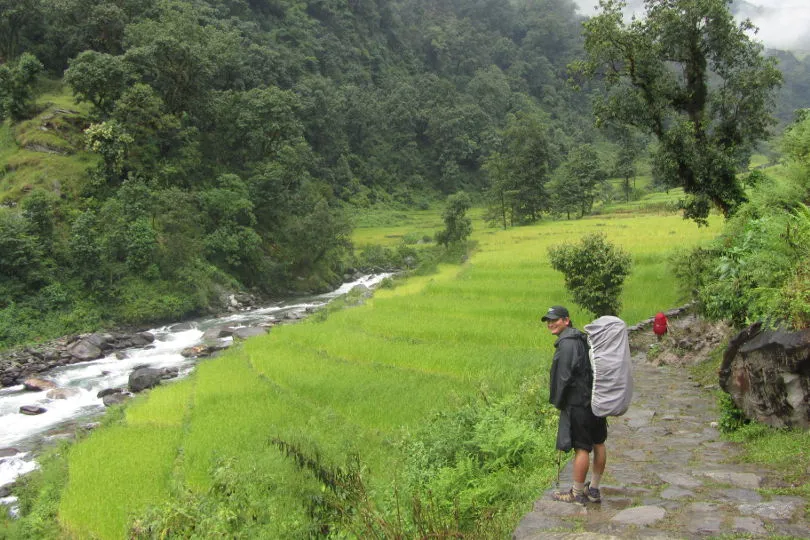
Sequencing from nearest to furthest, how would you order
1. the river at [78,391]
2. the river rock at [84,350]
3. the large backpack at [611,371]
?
the large backpack at [611,371]
the river at [78,391]
the river rock at [84,350]

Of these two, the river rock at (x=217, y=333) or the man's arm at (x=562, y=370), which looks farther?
the river rock at (x=217, y=333)

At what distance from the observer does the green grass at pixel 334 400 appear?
7.18 m

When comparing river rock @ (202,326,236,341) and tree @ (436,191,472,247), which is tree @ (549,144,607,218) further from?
river rock @ (202,326,236,341)

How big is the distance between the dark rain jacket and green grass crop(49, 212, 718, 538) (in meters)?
0.98

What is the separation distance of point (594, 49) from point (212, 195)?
73.8 ft

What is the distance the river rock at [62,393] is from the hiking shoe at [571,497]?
14.6m

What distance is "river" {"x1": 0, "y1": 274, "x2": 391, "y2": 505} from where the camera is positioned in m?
11.5

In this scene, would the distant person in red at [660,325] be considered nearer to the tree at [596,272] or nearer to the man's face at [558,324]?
the tree at [596,272]

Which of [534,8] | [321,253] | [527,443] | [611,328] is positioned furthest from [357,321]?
[534,8]

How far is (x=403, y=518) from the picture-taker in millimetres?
Result: 5148

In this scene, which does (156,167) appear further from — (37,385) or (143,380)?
(143,380)

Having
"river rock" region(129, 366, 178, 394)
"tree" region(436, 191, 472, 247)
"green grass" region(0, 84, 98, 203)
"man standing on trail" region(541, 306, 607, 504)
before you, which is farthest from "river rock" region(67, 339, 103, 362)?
"tree" region(436, 191, 472, 247)

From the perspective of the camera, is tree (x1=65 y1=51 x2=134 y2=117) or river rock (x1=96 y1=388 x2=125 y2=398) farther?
tree (x1=65 y1=51 x2=134 y2=117)

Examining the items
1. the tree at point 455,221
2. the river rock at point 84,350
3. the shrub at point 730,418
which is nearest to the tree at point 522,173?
the tree at point 455,221
